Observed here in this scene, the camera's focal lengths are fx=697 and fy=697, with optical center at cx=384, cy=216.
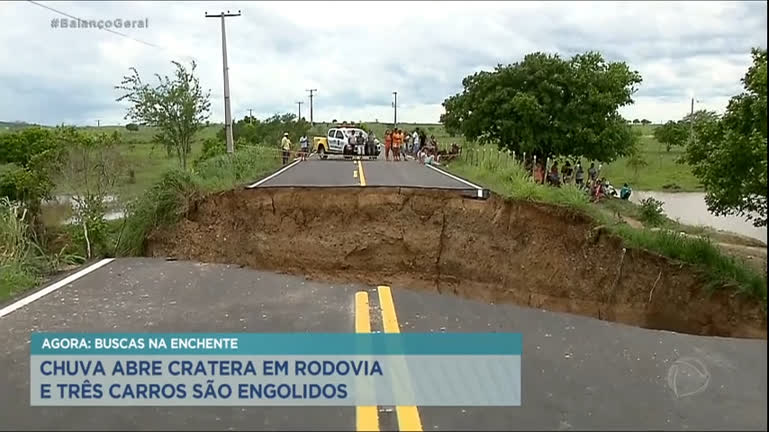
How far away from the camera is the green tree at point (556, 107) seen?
2975cm

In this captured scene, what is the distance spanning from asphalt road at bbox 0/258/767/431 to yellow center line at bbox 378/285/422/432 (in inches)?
1.9

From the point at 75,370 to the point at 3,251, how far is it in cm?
651

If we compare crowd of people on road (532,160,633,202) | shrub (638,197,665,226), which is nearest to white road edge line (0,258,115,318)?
shrub (638,197,665,226)

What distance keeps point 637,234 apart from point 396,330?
7.00m

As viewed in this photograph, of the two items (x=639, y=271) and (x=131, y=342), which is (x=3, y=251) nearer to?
(x=131, y=342)

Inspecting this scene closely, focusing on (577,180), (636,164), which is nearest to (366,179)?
(577,180)

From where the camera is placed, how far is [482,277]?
15180mm

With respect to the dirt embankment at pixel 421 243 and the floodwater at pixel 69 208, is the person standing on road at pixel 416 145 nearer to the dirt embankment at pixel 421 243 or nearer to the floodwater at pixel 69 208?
the dirt embankment at pixel 421 243

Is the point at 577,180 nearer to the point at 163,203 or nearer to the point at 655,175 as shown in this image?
the point at 163,203

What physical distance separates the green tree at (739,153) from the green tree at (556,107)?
1945cm

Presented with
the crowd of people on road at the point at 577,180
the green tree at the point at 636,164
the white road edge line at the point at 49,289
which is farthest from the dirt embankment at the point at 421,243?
the green tree at the point at 636,164

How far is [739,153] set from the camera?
7547 millimetres

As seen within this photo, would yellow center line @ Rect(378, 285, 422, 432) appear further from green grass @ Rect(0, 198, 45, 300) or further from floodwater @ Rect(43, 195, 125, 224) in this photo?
floodwater @ Rect(43, 195, 125, 224)

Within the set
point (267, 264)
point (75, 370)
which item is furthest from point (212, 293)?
point (267, 264)
